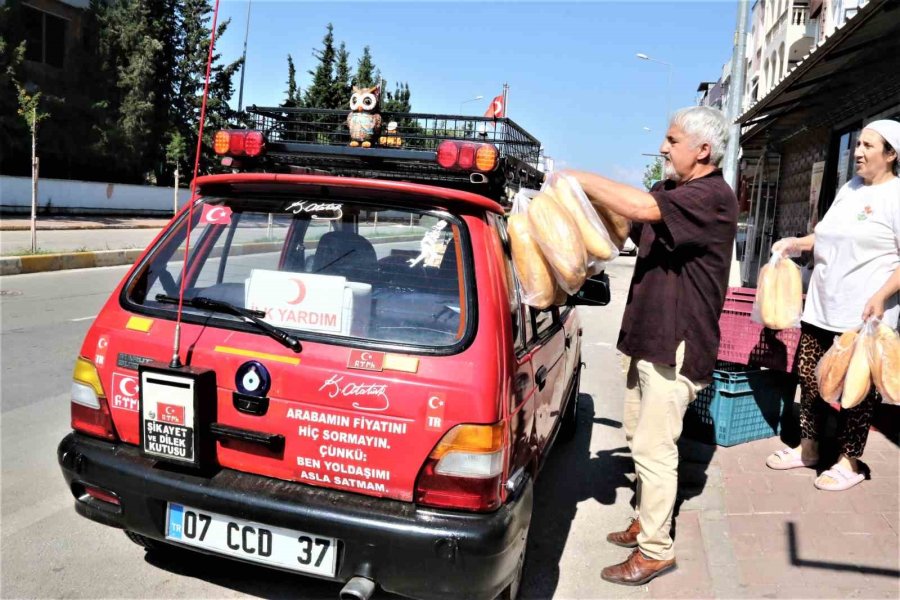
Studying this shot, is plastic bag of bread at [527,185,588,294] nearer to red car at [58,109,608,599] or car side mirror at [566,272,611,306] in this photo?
red car at [58,109,608,599]

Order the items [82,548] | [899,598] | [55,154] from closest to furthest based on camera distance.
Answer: [899,598] < [82,548] < [55,154]

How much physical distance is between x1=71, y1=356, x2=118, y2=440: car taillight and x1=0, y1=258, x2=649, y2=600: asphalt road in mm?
725

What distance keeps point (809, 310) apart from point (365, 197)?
9.95ft

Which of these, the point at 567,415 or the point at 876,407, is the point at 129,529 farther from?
the point at 876,407

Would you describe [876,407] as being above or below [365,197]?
below

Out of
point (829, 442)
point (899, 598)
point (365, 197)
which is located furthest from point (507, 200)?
point (829, 442)

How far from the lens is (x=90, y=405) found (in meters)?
2.69

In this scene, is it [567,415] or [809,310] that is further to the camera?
[567,415]

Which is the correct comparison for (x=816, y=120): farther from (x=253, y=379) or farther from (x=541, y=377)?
(x=253, y=379)

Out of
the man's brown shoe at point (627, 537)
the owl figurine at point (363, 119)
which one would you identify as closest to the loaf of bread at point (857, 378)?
the man's brown shoe at point (627, 537)

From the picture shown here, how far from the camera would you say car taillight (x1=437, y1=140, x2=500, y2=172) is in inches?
113

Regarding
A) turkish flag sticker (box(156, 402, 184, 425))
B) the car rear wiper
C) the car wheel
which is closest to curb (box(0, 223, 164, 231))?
the car wheel

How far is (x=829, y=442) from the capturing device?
4691mm

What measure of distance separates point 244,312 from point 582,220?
1.36 meters
